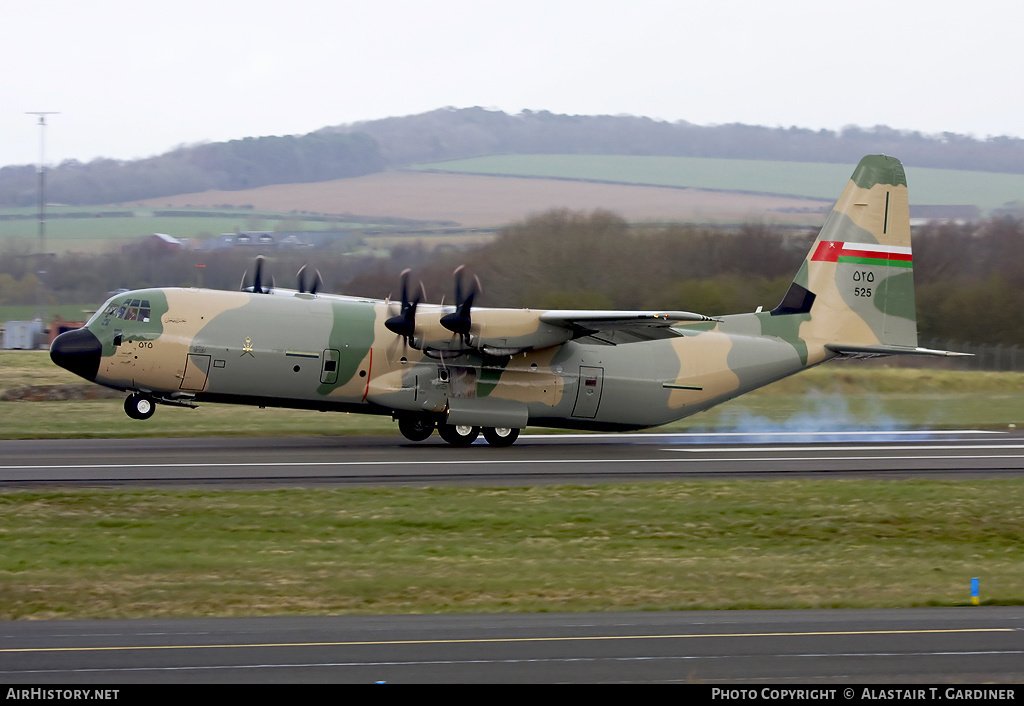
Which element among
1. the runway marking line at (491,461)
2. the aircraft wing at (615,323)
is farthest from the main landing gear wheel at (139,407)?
the aircraft wing at (615,323)

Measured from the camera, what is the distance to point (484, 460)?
20938 mm

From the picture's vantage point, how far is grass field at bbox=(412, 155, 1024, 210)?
1379 inches

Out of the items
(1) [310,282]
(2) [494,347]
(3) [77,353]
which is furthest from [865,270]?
(3) [77,353]

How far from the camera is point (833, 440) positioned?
84.0 ft

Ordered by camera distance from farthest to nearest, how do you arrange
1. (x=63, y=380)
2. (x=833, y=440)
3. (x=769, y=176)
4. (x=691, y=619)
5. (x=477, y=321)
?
(x=769, y=176)
(x=63, y=380)
(x=833, y=440)
(x=477, y=321)
(x=691, y=619)

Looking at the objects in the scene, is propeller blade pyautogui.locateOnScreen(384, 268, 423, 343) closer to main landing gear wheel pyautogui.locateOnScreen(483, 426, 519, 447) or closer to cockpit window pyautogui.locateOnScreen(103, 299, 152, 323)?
main landing gear wheel pyautogui.locateOnScreen(483, 426, 519, 447)

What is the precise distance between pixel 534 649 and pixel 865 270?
19171 millimetres

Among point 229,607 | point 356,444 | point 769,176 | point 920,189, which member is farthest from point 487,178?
point 229,607

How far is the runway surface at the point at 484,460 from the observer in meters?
18.1

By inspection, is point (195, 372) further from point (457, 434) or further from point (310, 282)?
point (457, 434)

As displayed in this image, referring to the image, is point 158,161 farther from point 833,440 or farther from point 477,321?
point 833,440

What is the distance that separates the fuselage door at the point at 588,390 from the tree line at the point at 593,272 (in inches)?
155

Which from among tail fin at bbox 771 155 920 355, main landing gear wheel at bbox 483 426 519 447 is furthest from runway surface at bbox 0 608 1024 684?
tail fin at bbox 771 155 920 355
